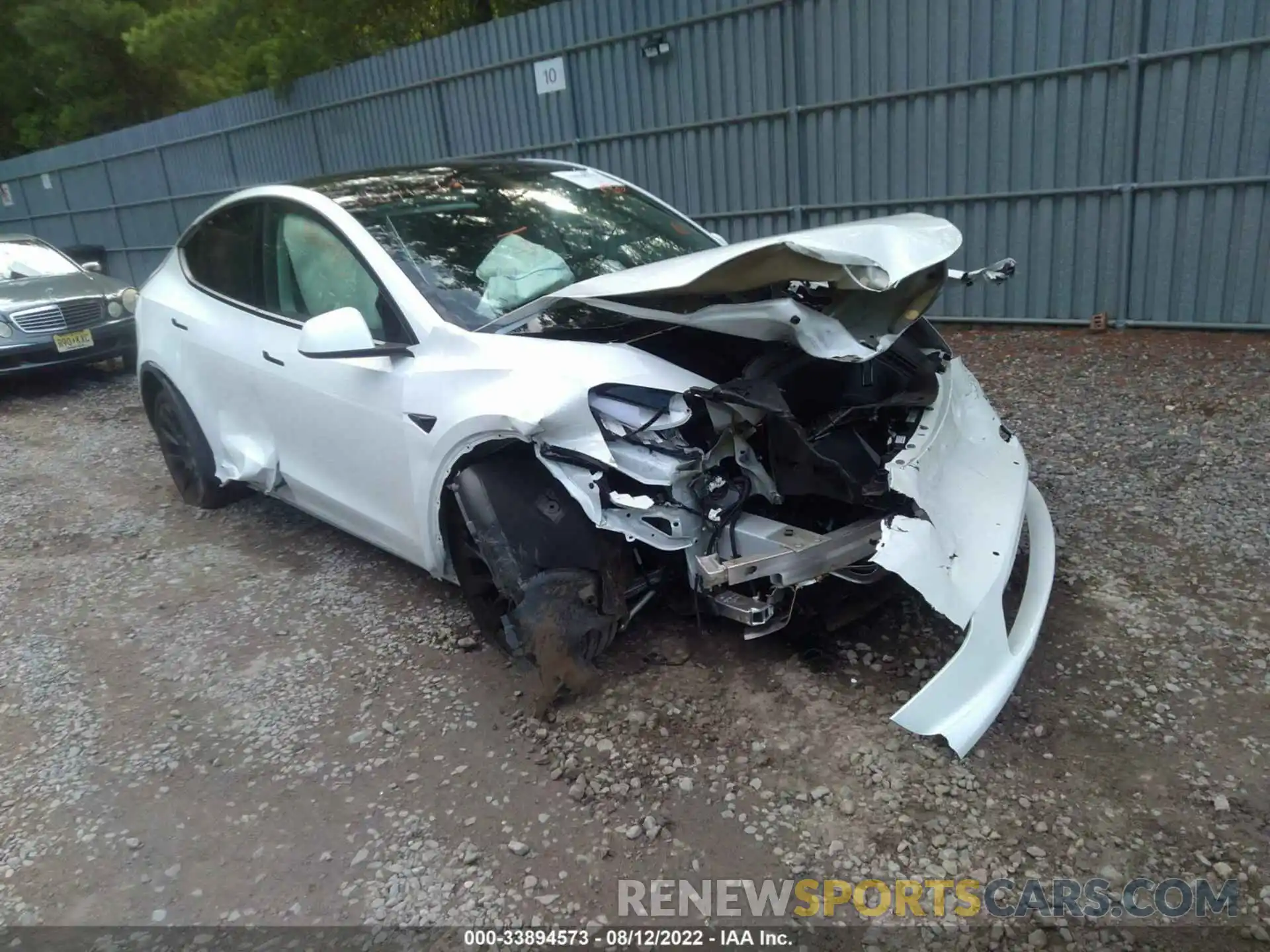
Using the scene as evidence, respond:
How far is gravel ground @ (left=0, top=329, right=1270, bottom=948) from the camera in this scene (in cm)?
243

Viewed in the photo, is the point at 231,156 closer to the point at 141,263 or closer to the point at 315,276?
the point at 141,263

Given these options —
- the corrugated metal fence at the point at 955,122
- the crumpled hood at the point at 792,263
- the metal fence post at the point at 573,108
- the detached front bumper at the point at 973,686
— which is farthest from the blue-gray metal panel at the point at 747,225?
the detached front bumper at the point at 973,686

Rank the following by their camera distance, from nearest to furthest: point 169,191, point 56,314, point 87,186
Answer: point 56,314 → point 169,191 → point 87,186

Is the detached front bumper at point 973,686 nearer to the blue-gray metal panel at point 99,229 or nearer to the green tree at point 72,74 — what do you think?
the blue-gray metal panel at point 99,229

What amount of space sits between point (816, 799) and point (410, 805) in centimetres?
118

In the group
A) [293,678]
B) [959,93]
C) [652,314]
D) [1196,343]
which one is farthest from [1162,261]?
[293,678]

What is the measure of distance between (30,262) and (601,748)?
31.4ft

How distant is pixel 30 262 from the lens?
9.67 m

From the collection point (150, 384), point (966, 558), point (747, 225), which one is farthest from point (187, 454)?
point (747, 225)

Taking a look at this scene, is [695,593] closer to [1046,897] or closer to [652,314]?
[652,314]

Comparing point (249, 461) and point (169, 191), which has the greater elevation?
point (169, 191)

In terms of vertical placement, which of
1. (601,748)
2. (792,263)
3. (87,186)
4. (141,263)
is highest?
(792,263)

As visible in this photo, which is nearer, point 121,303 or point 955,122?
point 955,122

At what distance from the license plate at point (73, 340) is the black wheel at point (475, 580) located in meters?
7.13
